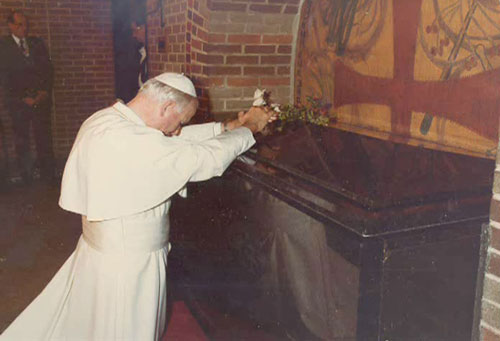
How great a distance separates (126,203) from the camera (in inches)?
93.4

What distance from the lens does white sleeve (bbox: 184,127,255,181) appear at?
7.61 feet

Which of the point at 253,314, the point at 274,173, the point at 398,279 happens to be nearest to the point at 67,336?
the point at 253,314

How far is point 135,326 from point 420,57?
85.0 inches

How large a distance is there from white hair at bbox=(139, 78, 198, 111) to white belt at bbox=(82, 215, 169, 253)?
63 centimetres

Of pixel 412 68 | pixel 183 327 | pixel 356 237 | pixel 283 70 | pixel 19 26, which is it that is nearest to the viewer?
pixel 356 237

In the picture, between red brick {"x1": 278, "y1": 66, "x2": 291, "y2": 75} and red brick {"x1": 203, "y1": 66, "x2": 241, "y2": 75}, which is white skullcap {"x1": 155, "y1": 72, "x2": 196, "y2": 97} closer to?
red brick {"x1": 203, "y1": 66, "x2": 241, "y2": 75}

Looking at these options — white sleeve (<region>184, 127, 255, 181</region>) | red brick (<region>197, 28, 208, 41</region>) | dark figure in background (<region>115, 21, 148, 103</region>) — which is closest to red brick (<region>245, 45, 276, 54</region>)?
red brick (<region>197, 28, 208, 41</region>)

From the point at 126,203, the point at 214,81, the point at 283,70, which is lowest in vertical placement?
the point at 126,203

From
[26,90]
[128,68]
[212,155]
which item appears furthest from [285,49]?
[26,90]

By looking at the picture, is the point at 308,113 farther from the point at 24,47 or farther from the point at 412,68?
the point at 24,47

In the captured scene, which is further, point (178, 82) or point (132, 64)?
point (132, 64)

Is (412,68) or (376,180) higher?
(412,68)

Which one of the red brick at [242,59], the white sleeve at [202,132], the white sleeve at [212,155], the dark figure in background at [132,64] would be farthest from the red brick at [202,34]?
the dark figure in background at [132,64]

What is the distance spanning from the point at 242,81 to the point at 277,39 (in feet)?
1.51
